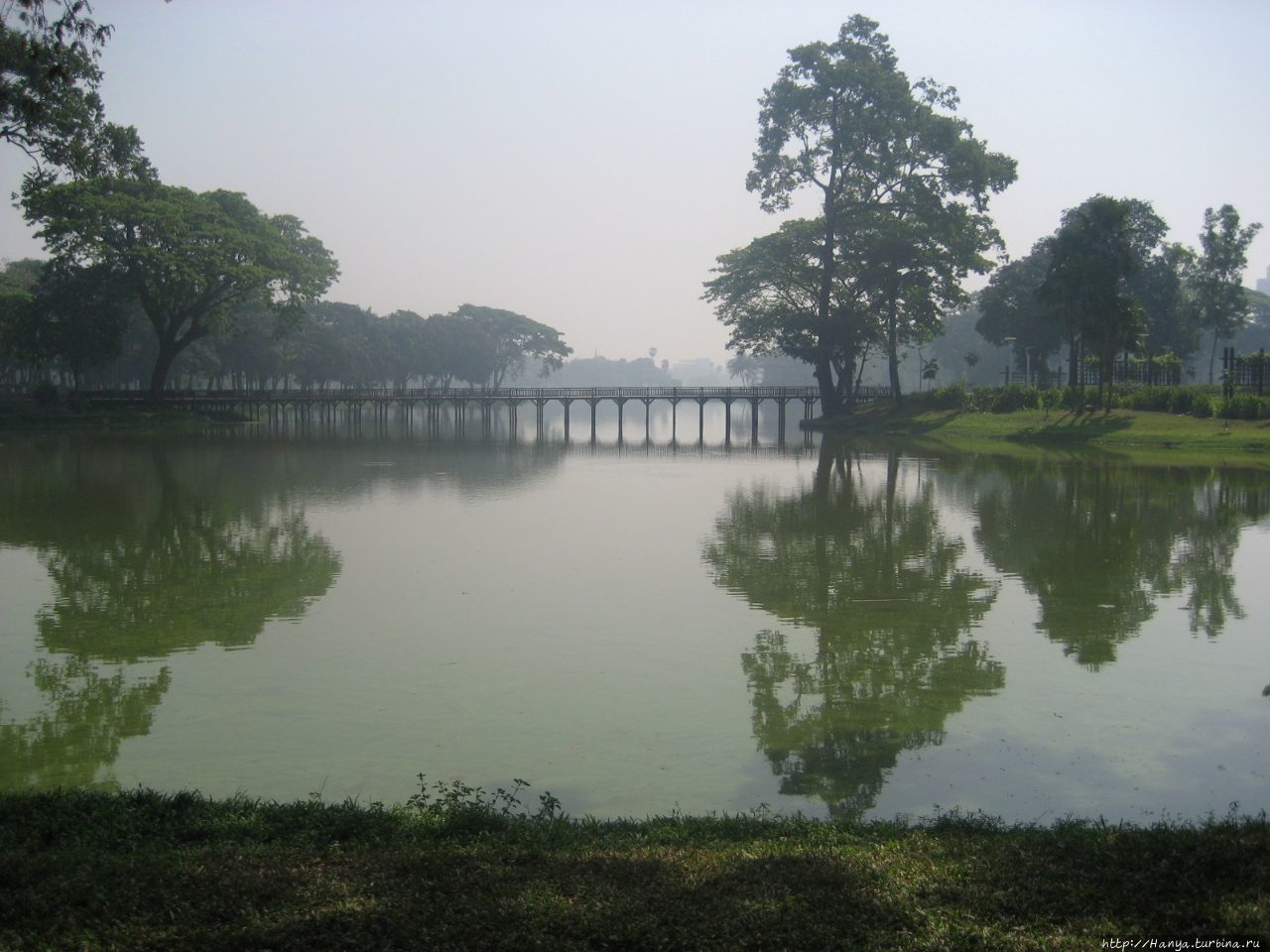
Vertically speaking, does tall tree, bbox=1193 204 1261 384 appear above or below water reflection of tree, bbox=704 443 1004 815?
above

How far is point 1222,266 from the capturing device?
220 ft

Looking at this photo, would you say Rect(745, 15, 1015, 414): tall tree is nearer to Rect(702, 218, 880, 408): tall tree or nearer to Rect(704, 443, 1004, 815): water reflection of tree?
Rect(702, 218, 880, 408): tall tree

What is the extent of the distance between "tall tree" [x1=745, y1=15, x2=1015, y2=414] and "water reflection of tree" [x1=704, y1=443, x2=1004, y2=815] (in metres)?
36.9

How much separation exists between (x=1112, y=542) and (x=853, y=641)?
938 centimetres

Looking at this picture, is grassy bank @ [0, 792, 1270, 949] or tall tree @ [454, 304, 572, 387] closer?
grassy bank @ [0, 792, 1270, 949]

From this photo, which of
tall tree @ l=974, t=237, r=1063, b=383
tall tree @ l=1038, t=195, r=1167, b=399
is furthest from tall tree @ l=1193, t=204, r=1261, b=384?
tall tree @ l=1038, t=195, r=1167, b=399

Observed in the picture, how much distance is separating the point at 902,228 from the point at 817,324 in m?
6.52

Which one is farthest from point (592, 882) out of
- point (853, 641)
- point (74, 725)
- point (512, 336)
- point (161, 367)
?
point (512, 336)

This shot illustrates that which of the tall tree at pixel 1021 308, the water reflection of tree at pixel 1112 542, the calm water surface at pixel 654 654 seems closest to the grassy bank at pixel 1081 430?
the water reflection of tree at pixel 1112 542

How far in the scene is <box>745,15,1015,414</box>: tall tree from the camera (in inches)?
2188

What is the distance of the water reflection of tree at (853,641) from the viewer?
836cm

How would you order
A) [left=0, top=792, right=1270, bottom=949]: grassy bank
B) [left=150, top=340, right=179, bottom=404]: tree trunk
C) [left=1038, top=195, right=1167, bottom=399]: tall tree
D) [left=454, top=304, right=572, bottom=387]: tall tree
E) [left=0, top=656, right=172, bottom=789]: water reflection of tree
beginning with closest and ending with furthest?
[left=0, top=792, right=1270, bottom=949]: grassy bank < [left=0, top=656, right=172, bottom=789]: water reflection of tree < [left=1038, top=195, right=1167, bottom=399]: tall tree < [left=150, top=340, right=179, bottom=404]: tree trunk < [left=454, top=304, right=572, bottom=387]: tall tree

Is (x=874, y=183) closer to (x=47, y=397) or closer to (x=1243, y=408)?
(x=1243, y=408)

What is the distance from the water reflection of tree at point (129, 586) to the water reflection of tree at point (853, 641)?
17.4ft
